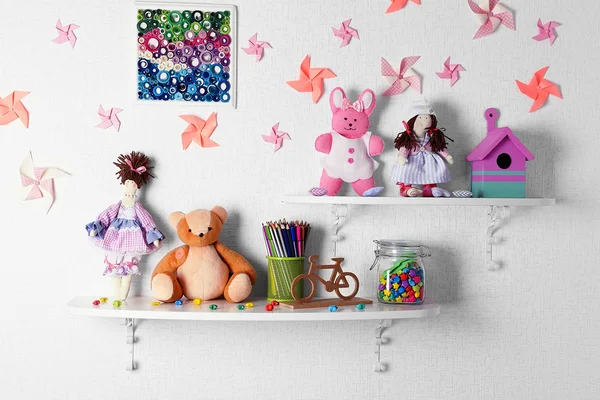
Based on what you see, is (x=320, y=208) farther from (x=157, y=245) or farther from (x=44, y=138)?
(x=44, y=138)

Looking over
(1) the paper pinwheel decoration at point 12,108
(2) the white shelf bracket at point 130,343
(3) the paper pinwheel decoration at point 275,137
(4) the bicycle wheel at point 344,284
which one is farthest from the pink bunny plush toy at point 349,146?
(1) the paper pinwheel decoration at point 12,108

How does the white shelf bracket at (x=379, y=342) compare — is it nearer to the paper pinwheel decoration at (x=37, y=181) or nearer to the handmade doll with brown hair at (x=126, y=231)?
the handmade doll with brown hair at (x=126, y=231)

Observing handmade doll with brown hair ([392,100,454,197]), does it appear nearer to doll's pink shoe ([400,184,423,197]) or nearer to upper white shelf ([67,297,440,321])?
doll's pink shoe ([400,184,423,197])

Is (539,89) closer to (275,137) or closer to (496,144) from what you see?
(496,144)

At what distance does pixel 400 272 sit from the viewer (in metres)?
1.68

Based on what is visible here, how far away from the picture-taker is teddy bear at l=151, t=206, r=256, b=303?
163 centimetres

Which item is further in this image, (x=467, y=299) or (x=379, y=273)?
(x=467, y=299)

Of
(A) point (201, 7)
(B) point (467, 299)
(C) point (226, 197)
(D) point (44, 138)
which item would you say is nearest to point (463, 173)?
(B) point (467, 299)

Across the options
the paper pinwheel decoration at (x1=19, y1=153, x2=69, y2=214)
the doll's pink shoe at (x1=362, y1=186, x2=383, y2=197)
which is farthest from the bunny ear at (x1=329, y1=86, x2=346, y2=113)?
the paper pinwheel decoration at (x1=19, y1=153, x2=69, y2=214)

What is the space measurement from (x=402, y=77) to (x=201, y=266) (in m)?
0.72

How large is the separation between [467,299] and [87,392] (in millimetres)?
1018

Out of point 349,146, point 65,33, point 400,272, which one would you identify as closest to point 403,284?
point 400,272

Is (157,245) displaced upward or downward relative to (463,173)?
downward

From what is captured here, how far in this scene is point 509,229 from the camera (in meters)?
1.83
